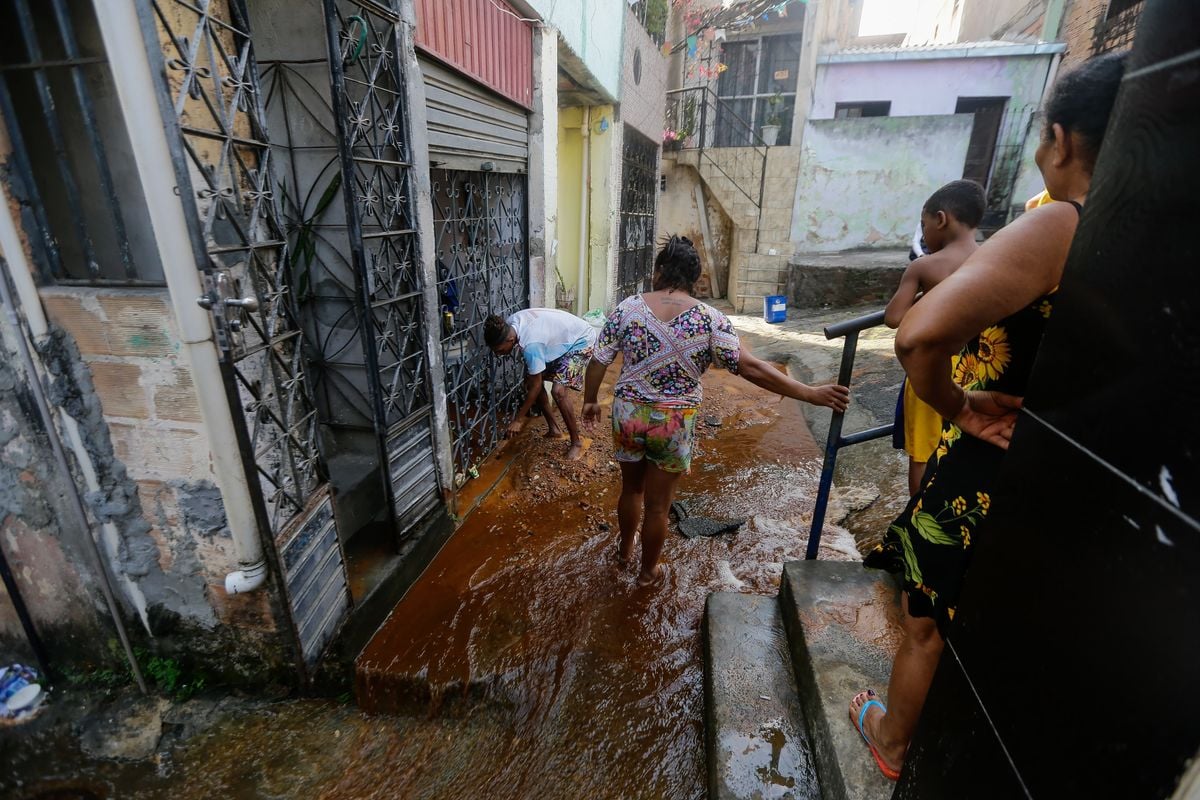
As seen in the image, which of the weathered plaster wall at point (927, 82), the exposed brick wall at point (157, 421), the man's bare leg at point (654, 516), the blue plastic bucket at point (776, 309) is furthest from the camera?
the weathered plaster wall at point (927, 82)

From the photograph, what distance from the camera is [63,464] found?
2.38m

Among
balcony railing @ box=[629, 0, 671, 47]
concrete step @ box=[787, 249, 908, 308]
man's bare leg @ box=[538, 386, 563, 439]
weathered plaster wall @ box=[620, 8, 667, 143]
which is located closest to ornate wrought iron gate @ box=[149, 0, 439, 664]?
man's bare leg @ box=[538, 386, 563, 439]

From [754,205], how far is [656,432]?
464 inches

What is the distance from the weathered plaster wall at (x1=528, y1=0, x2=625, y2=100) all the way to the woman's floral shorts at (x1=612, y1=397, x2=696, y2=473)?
389cm

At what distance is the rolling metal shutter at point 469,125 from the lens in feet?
11.7

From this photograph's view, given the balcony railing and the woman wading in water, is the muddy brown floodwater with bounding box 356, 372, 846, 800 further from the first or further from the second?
the balcony railing

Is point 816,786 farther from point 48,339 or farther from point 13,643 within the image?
point 13,643

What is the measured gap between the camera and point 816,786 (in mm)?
1931

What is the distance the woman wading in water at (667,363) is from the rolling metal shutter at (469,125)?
1807 mm

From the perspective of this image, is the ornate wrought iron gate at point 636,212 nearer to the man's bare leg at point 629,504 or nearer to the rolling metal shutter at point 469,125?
the rolling metal shutter at point 469,125

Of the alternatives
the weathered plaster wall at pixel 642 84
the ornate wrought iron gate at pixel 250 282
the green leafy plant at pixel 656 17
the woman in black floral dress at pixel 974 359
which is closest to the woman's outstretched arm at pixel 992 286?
the woman in black floral dress at pixel 974 359

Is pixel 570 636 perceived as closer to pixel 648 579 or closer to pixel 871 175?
pixel 648 579

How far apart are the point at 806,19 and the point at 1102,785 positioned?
1482cm

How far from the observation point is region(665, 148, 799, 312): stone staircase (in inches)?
507
